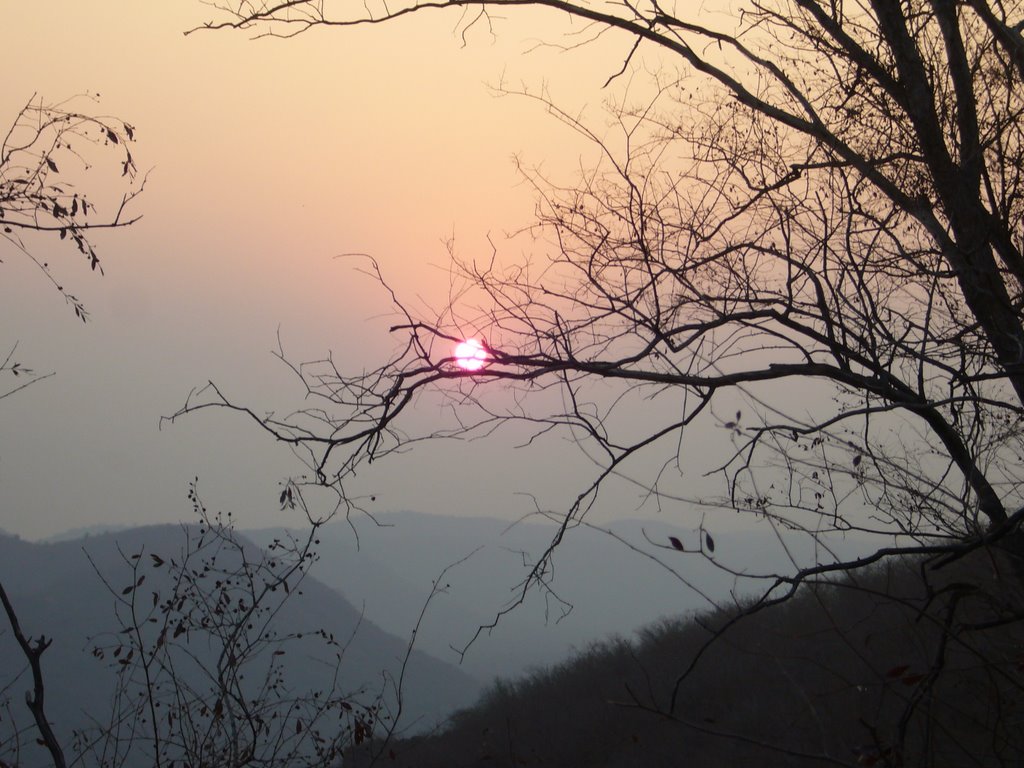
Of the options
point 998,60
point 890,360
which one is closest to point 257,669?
point 890,360

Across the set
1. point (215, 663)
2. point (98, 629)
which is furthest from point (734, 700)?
point (98, 629)

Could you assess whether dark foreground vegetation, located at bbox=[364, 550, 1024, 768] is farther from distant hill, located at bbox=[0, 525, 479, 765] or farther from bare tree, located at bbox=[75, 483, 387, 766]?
distant hill, located at bbox=[0, 525, 479, 765]

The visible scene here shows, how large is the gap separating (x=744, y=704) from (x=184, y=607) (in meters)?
7.45

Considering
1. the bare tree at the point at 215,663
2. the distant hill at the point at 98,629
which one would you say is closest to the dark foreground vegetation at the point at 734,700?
the bare tree at the point at 215,663

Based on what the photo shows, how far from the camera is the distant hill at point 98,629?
14172 millimetres

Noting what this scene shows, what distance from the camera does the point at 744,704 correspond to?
10.2m

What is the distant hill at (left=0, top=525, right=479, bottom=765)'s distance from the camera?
14172 mm

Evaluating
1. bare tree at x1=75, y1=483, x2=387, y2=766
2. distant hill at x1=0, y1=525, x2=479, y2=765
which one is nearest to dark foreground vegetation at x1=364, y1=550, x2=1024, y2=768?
bare tree at x1=75, y1=483, x2=387, y2=766

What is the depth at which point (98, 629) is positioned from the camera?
728 inches

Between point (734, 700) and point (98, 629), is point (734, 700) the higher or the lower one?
the lower one

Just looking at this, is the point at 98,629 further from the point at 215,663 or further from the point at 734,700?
the point at 215,663

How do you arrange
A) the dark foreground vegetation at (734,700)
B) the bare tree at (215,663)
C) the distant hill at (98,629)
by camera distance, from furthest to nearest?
the distant hill at (98,629) < the dark foreground vegetation at (734,700) < the bare tree at (215,663)

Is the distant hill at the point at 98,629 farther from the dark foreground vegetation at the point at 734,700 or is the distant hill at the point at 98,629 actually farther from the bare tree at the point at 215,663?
the dark foreground vegetation at the point at 734,700

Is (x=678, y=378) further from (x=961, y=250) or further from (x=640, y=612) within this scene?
(x=640, y=612)
